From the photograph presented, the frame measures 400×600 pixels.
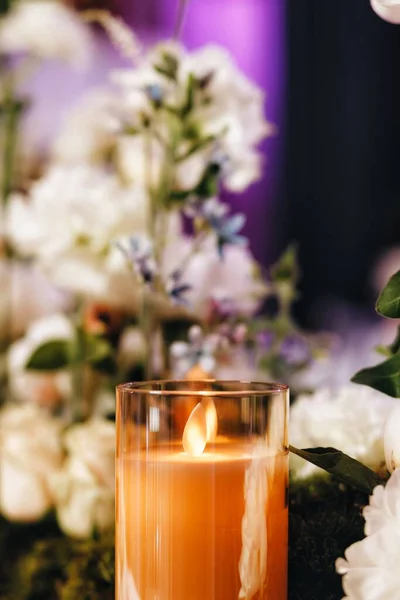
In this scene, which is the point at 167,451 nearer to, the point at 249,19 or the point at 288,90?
the point at 249,19

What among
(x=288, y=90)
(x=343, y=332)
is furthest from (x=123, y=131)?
(x=288, y=90)

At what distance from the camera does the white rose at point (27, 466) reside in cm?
59

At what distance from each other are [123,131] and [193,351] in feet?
0.60

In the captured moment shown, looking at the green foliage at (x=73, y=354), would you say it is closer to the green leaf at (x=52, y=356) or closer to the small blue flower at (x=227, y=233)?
the green leaf at (x=52, y=356)

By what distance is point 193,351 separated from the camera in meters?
0.59

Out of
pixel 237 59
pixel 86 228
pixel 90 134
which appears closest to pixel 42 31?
pixel 90 134

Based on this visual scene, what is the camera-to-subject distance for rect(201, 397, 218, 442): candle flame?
369 mm

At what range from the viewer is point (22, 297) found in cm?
75

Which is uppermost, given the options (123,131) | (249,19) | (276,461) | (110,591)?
(249,19)

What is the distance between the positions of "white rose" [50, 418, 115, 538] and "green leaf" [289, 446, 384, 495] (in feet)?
0.65

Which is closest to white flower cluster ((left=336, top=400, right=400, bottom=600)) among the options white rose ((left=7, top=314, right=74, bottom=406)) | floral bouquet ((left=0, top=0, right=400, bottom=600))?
floral bouquet ((left=0, top=0, right=400, bottom=600))

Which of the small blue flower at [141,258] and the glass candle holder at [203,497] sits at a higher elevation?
the small blue flower at [141,258]

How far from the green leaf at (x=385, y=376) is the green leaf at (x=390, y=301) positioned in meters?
0.03

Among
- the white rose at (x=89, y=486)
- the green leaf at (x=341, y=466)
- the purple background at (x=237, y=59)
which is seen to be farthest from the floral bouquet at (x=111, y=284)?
the purple background at (x=237, y=59)
